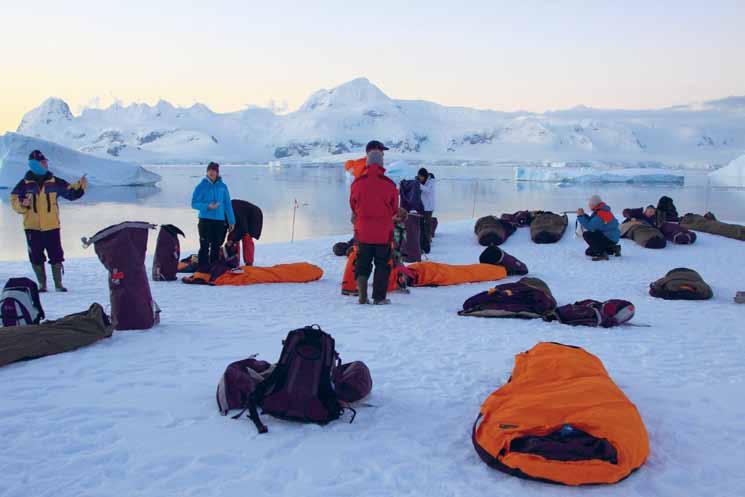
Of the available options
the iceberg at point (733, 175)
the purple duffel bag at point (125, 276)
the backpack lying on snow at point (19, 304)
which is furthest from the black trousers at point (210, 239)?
the iceberg at point (733, 175)

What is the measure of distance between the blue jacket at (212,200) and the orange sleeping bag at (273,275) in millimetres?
679

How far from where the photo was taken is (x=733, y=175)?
115ft

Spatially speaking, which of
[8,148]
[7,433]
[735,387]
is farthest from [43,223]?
[8,148]

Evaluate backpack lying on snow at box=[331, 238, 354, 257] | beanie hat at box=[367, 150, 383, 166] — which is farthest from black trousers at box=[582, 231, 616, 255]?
beanie hat at box=[367, 150, 383, 166]

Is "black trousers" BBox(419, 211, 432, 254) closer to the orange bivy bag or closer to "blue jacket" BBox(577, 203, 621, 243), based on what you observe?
"blue jacket" BBox(577, 203, 621, 243)

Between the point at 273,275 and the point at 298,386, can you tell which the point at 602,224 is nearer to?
the point at 273,275

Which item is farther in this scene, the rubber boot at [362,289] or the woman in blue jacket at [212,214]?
the woman in blue jacket at [212,214]

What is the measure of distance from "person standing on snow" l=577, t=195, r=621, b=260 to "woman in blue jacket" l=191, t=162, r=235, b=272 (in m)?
5.30

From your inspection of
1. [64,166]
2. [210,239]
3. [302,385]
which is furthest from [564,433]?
[64,166]

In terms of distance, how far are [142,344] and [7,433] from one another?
1633 millimetres

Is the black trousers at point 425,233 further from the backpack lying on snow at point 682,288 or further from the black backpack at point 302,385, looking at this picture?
the black backpack at point 302,385

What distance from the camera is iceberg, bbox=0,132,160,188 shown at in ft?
109

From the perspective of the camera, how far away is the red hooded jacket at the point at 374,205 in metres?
6.23

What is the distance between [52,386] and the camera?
3621mm
